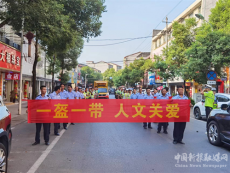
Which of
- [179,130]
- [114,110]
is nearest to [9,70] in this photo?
[114,110]

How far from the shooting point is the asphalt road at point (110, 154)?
5.25 m

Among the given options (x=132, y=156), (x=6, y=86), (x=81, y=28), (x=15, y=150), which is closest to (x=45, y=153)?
(x=15, y=150)

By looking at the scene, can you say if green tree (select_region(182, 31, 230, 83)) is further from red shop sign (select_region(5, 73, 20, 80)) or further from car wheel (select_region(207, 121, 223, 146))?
red shop sign (select_region(5, 73, 20, 80))

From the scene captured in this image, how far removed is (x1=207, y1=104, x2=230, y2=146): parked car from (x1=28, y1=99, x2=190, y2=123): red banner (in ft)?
2.75

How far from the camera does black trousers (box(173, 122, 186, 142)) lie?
768 centimetres

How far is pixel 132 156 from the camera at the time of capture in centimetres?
617

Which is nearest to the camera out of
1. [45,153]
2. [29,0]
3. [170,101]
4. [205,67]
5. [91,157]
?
[91,157]

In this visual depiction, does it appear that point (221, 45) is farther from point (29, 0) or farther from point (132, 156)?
point (132, 156)

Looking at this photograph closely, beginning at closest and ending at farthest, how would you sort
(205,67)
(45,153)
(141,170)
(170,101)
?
(141,170) < (45,153) < (170,101) < (205,67)

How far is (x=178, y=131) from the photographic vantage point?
7.77 m

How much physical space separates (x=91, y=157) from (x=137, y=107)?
3456 millimetres

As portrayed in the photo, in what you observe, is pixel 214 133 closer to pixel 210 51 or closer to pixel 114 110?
pixel 114 110

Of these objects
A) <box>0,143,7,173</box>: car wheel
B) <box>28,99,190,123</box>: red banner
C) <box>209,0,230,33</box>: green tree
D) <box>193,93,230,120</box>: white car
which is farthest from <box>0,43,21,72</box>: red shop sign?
<box>209,0,230,33</box>: green tree

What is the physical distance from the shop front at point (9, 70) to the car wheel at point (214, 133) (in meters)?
16.8
